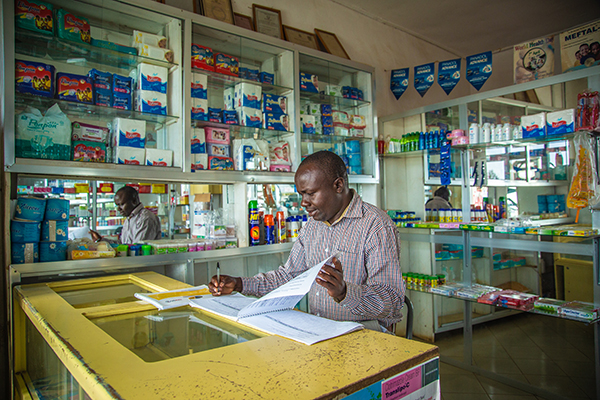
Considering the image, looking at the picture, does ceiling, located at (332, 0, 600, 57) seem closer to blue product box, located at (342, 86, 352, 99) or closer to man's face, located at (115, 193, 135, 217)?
blue product box, located at (342, 86, 352, 99)

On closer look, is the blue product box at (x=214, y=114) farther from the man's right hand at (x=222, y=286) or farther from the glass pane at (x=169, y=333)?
the glass pane at (x=169, y=333)

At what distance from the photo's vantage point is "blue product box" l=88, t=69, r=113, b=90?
2679mm

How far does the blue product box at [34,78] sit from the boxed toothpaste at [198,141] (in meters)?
1.02

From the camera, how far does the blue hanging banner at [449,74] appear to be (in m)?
4.34

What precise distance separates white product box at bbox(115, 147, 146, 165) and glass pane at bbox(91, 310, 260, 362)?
1.49m

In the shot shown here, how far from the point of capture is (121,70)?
9.62 feet

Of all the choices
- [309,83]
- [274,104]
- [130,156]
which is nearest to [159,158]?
[130,156]

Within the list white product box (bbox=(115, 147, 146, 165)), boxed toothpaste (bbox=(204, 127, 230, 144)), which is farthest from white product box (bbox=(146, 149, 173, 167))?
boxed toothpaste (bbox=(204, 127, 230, 144))

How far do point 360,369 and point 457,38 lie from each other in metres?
6.32

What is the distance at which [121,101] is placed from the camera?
2787 mm

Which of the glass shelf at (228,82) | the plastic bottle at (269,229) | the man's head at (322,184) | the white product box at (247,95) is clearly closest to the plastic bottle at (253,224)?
the plastic bottle at (269,229)

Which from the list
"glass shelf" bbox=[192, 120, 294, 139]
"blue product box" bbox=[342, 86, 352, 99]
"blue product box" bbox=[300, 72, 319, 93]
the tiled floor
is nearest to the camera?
the tiled floor

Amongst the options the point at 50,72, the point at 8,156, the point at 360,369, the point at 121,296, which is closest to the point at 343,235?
the point at 360,369

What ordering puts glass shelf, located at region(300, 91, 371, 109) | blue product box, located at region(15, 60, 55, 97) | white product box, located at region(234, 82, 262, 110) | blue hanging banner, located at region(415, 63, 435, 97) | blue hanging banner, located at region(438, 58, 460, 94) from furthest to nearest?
blue hanging banner, located at region(415, 63, 435, 97)
blue hanging banner, located at region(438, 58, 460, 94)
glass shelf, located at region(300, 91, 371, 109)
white product box, located at region(234, 82, 262, 110)
blue product box, located at region(15, 60, 55, 97)
